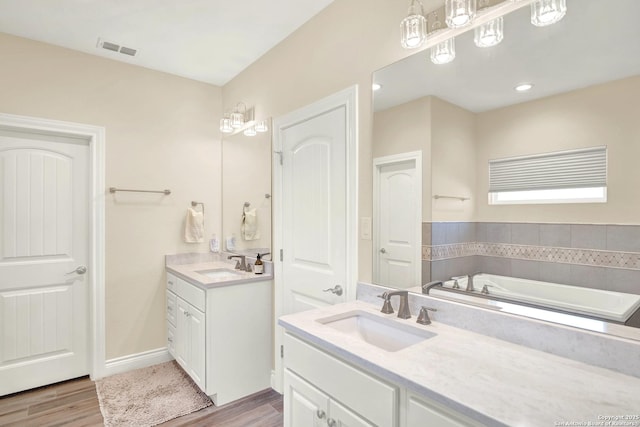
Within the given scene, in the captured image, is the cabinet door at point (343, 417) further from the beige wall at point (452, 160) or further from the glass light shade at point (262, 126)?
the glass light shade at point (262, 126)

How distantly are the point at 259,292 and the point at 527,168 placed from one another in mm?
1970

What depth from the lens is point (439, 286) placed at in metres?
1.60

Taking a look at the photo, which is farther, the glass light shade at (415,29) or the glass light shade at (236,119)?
the glass light shade at (236,119)

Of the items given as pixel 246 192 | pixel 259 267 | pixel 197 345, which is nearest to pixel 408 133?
pixel 259 267

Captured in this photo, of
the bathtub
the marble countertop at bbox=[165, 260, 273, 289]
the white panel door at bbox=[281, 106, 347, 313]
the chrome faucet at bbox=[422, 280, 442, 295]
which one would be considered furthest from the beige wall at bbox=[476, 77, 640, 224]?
the marble countertop at bbox=[165, 260, 273, 289]

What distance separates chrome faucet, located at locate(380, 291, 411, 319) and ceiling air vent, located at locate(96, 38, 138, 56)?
277 cm

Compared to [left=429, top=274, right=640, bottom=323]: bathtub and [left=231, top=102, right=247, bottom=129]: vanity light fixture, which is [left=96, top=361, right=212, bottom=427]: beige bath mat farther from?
[left=231, top=102, right=247, bottom=129]: vanity light fixture

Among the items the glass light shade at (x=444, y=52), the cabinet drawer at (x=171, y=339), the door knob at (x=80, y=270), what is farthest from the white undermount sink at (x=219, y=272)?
the glass light shade at (x=444, y=52)

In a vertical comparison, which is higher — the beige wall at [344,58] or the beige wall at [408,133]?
the beige wall at [344,58]

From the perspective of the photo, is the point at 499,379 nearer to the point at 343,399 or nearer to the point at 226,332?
the point at 343,399

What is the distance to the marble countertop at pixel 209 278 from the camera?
94.0 inches

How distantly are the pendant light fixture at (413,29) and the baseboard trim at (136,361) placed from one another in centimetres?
319

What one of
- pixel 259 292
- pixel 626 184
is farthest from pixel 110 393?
pixel 626 184

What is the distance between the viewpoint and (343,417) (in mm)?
1253
